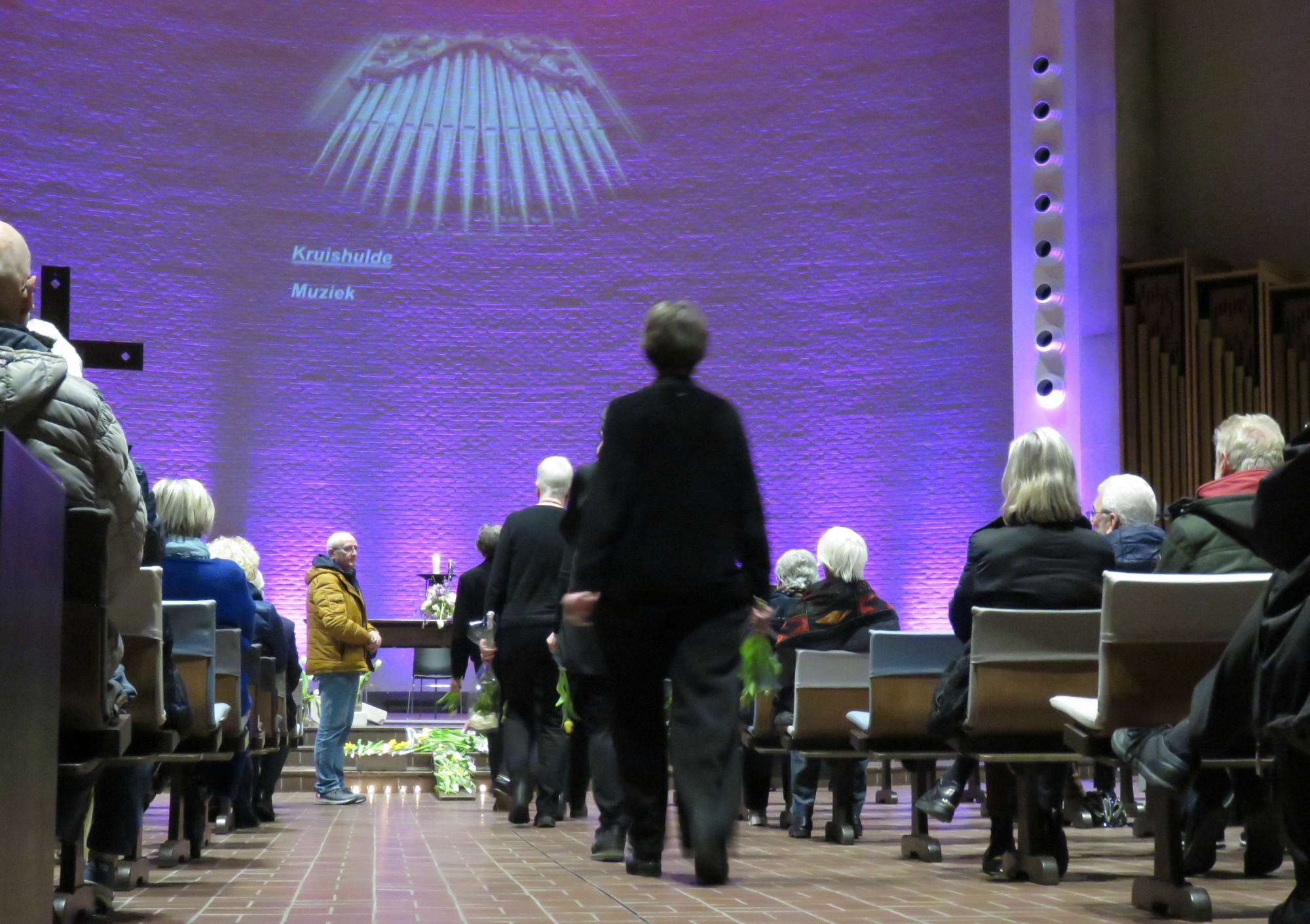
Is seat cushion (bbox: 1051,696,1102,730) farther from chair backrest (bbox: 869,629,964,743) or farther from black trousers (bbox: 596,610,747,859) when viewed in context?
chair backrest (bbox: 869,629,964,743)

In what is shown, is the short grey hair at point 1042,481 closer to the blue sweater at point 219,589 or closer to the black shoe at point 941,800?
the black shoe at point 941,800

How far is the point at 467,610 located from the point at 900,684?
3155 mm

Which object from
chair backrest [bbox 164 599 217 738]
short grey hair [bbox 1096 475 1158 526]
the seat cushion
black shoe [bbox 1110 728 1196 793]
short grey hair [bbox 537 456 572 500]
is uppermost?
short grey hair [bbox 537 456 572 500]

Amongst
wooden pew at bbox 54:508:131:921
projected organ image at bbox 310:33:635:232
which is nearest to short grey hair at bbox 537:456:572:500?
wooden pew at bbox 54:508:131:921

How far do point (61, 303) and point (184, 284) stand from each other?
4662mm

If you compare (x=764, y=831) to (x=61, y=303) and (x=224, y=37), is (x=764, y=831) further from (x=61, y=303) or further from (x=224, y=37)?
(x=224, y=37)

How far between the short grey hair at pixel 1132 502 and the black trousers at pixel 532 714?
91.3 inches

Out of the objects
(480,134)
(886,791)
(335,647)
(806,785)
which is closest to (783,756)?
(806,785)

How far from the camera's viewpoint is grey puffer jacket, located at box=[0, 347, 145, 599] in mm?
2879

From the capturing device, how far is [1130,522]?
227 inches

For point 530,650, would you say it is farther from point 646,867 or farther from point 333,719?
point 646,867

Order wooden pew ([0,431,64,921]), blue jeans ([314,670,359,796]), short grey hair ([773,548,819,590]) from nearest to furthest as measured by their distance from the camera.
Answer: wooden pew ([0,431,64,921]), short grey hair ([773,548,819,590]), blue jeans ([314,670,359,796])

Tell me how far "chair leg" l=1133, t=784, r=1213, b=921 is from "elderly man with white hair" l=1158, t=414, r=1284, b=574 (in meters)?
0.68

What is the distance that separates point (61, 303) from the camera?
747 centimetres
